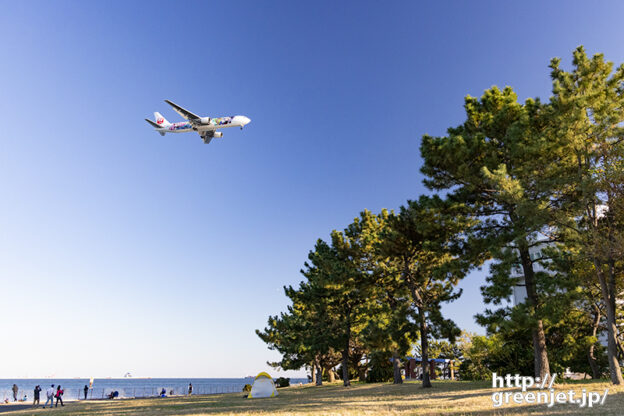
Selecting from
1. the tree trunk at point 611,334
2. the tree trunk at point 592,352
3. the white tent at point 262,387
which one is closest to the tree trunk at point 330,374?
the white tent at point 262,387

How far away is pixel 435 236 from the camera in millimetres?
21891

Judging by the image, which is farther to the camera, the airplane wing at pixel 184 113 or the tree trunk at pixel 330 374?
the tree trunk at pixel 330 374

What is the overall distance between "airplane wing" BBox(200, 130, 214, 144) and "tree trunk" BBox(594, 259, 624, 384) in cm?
3213

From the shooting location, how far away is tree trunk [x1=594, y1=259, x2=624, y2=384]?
637 inches

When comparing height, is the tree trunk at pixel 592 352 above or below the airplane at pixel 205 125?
below

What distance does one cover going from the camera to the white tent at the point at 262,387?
31344mm

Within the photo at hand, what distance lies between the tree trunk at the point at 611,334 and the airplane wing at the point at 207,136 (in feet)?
105

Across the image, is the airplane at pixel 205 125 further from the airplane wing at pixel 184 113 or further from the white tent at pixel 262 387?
the white tent at pixel 262 387

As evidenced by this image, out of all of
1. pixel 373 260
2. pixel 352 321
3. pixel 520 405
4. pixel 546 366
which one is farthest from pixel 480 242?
pixel 352 321

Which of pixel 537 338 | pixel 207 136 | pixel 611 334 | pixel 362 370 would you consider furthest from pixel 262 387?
pixel 611 334

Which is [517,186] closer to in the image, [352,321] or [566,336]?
[566,336]

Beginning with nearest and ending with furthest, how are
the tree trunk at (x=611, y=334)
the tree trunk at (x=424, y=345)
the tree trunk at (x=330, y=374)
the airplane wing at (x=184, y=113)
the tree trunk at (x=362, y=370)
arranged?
the tree trunk at (x=611, y=334), the tree trunk at (x=424, y=345), the airplane wing at (x=184, y=113), the tree trunk at (x=362, y=370), the tree trunk at (x=330, y=374)

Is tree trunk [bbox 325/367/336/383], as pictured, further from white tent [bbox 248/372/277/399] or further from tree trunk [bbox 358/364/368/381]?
white tent [bbox 248/372/277/399]

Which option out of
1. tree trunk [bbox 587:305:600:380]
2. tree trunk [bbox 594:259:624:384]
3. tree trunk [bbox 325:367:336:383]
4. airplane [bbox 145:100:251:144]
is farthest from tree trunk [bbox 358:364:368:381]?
tree trunk [bbox 594:259:624:384]
